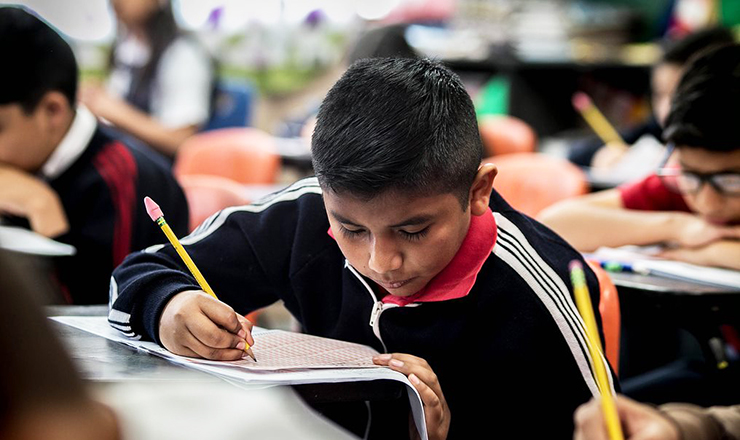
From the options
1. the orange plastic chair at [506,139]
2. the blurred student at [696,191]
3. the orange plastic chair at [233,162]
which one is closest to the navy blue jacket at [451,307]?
the blurred student at [696,191]

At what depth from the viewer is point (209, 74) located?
3.87 meters

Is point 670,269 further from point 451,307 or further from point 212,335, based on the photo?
point 212,335

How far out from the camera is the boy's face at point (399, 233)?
1.08 metres

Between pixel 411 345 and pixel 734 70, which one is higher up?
pixel 734 70

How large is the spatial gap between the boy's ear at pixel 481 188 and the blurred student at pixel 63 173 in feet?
2.53

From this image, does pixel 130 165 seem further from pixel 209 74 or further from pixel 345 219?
pixel 209 74

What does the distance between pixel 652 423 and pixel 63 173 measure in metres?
1.33

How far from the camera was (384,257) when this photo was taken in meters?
1.07

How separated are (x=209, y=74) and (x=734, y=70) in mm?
2492

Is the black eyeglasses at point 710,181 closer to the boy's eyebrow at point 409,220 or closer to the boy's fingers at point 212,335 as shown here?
the boy's eyebrow at point 409,220

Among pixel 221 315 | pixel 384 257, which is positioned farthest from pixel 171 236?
pixel 384 257

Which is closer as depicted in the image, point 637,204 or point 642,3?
point 637,204

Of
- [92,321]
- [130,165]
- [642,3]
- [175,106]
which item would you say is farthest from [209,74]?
[642,3]

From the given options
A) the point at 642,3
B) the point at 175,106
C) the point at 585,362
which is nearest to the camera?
the point at 585,362
